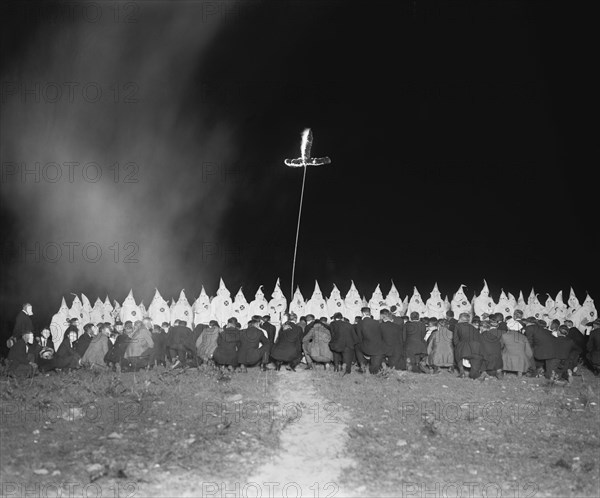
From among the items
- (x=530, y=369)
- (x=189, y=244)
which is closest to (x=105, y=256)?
(x=189, y=244)

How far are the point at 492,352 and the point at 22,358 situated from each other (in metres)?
11.9

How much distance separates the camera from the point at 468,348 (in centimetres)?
1402

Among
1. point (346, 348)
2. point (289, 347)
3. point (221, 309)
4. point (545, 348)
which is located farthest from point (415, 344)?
point (221, 309)

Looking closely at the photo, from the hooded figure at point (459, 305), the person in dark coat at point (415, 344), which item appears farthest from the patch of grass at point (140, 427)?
the hooded figure at point (459, 305)

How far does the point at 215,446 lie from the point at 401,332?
278 inches

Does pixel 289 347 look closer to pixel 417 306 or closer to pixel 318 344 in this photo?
pixel 318 344

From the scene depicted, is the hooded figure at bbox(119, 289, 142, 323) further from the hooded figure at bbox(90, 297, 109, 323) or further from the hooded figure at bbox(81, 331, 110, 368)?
the hooded figure at bbox(81, 331, 110, 368)

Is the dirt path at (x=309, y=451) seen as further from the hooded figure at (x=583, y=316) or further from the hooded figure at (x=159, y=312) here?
the hooded figure at (x=583, y=316)

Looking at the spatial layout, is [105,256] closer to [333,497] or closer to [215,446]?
[215,446]

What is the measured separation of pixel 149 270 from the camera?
3419 cm

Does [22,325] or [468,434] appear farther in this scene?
[22,325]

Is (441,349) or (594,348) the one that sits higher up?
(594,348)

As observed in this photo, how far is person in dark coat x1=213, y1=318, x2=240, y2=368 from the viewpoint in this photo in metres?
14.6

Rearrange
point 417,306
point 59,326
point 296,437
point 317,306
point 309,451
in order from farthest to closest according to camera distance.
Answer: point 417,306, point 317,306, point 59,326, point 296,437, point 309,451
